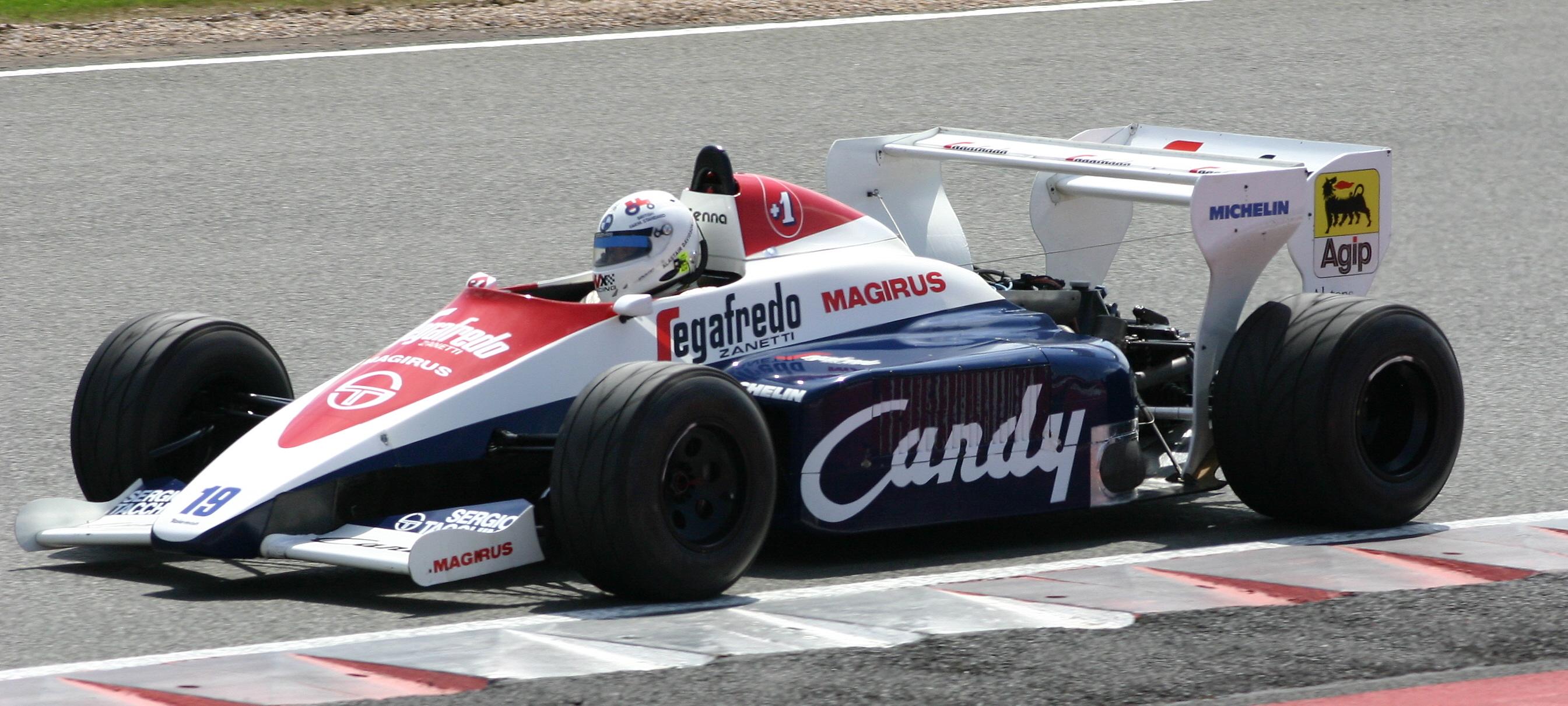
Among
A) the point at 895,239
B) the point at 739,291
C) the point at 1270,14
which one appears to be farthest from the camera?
the point at 1270,14

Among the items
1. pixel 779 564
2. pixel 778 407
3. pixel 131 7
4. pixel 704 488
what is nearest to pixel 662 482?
pixel 704 488

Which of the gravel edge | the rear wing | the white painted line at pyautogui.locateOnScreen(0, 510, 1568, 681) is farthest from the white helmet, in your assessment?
the gravel edge

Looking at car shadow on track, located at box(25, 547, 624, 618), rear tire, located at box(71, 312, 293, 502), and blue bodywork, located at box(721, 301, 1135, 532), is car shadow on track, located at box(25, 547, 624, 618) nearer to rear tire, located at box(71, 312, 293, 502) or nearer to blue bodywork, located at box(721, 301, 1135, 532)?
rear tire, located at box(71, 312, 293, 502)

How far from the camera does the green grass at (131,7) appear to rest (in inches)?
595

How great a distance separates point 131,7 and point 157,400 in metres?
9.25

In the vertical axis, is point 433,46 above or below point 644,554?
above

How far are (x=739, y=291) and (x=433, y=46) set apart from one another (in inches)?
325

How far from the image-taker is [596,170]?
A: 42.1 ft

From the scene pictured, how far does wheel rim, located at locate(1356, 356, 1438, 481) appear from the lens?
730 centimetres

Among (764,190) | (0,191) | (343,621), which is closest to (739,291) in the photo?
(764,190)

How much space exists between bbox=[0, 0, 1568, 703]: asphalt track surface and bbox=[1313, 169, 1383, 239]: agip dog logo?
1087 mm

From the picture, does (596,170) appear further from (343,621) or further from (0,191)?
(343,621)

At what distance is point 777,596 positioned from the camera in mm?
6223

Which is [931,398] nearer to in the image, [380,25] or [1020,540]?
[1020,540]
